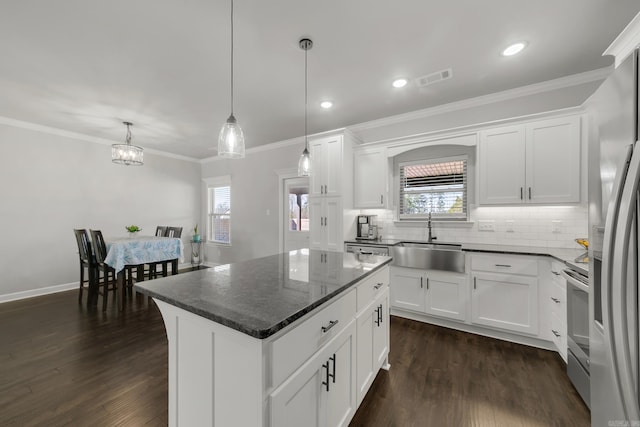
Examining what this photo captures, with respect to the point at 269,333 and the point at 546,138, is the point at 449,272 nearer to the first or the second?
the point at 546,138

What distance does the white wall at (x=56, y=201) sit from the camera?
3.75 metres

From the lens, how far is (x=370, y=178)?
3.60 m

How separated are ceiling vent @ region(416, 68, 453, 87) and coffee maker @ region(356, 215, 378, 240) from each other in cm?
191

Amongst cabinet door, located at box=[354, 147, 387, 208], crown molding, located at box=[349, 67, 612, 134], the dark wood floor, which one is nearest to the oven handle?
the dark wood floor

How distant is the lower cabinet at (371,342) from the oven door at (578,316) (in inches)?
50.6

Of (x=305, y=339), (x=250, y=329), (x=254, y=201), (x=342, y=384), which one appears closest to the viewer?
(x=250, y=329)

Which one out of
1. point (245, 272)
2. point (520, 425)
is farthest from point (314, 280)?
point (520, 425)

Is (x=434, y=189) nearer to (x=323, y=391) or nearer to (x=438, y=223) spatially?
(x=438, y=223)

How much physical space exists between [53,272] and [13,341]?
2171 millimetres

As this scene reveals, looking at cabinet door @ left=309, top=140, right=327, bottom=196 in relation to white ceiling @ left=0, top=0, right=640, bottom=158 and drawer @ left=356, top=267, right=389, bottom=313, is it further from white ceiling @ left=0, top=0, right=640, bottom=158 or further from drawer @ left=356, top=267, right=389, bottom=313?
drawer @ left=356, top=267, right=389, bottom=313

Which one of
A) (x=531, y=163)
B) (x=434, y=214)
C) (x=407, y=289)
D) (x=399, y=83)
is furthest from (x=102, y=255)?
(x=531, y=163)

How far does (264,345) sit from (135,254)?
389 centimetres

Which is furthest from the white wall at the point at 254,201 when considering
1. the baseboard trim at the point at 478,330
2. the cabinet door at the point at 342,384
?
the cabinet door at the point at 342,384

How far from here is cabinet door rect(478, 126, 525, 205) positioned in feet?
8.73
